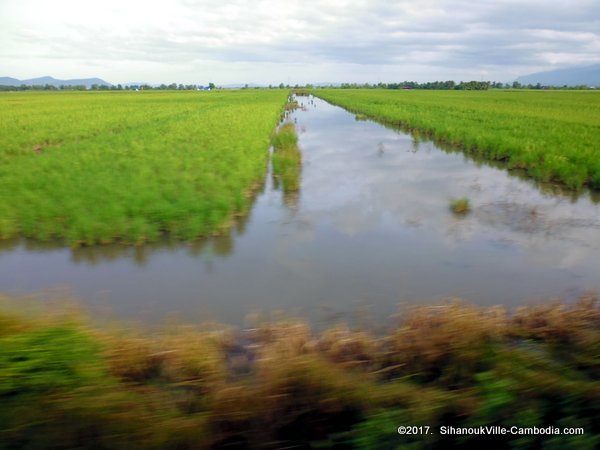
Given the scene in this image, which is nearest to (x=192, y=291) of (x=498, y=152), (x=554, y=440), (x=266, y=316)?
(x=266, y=316)

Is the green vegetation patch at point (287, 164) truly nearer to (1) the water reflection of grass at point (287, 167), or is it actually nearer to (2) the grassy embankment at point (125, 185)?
(1) the water reflection of grass at point (287, 167)

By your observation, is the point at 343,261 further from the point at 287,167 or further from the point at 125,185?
the point at 287,167

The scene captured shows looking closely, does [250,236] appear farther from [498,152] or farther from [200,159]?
[498,152]

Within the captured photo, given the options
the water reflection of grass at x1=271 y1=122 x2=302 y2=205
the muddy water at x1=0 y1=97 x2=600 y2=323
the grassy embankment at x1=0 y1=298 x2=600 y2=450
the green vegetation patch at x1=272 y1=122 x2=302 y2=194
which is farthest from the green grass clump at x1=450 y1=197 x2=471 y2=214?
the grassy embankment at x1=0 y1=298 x2=600 y2=450

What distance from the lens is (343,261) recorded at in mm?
5781

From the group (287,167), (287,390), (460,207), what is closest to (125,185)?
(287,167)

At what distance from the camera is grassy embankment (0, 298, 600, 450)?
2.22 metres

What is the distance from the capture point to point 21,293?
4.92 metres

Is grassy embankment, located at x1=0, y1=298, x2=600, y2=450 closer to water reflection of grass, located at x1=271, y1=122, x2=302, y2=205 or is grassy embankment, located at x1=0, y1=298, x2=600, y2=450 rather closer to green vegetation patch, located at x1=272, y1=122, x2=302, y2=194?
water reflection of grass, located at x1=271, y1=122, x2=302, y2=205

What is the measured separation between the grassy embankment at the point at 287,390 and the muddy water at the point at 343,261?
126cm

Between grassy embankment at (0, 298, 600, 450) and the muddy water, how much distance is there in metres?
1.26

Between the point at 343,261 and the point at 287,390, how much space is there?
10.9 feet

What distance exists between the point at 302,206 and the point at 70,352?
6171 mm

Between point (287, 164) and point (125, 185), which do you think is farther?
point (287, 164)
